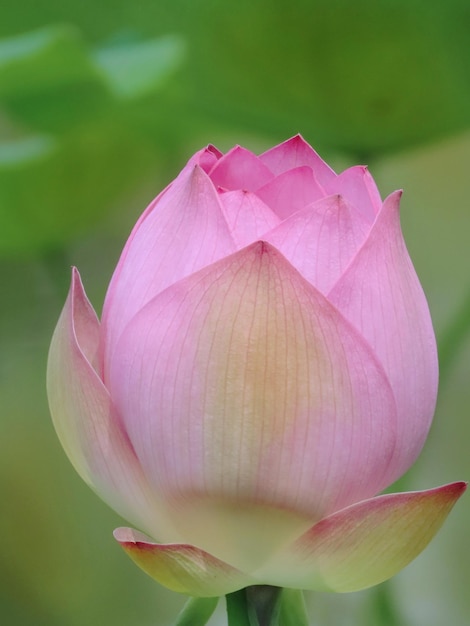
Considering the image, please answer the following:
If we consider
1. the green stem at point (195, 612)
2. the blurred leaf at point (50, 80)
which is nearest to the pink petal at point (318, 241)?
the green stem at point (195, 612)

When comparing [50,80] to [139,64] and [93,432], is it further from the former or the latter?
[93,432]

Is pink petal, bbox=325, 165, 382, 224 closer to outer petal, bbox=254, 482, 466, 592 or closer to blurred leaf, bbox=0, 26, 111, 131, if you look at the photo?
outer petal, bbox=254, 482, 466, 592

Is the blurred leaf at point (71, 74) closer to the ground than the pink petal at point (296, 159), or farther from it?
farther from it

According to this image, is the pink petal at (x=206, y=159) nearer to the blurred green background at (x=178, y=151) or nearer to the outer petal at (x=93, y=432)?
the outer petal at (x=93, y=432)

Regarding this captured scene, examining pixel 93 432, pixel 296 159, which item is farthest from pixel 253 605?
pixel 296 159

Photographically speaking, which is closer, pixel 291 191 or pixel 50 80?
pixel 291 191
